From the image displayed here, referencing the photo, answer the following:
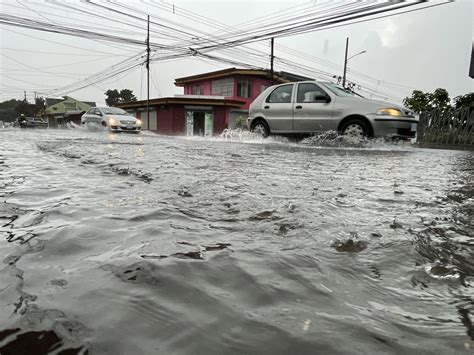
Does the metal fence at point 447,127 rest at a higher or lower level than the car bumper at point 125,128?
higher

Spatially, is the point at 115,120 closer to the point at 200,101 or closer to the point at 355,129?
the point at 200,101

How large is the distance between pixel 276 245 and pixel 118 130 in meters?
16.3

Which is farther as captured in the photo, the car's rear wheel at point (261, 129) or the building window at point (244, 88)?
the building window at point (244, 88)

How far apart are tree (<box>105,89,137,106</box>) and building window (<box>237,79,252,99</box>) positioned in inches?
1674

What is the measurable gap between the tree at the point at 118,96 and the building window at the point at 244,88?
139ft

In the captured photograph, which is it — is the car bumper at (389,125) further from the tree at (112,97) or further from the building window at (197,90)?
the tree at (112,97)

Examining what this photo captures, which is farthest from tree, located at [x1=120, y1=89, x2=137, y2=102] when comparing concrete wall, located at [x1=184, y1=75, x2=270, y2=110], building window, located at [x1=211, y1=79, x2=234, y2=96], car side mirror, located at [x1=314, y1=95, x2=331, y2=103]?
car side mirror, located at [x1=314, y1=95, x2=331, y2=103]

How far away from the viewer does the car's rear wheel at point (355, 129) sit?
696 centimetres

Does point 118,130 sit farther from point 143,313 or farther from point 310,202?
point 143,313

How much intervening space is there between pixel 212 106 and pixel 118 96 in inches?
1780

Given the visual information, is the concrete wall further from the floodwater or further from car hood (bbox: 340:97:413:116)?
the floodwater

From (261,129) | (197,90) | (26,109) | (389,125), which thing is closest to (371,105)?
(389,125)

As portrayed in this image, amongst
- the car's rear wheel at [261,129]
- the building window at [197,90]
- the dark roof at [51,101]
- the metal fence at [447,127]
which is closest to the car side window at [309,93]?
the car's rear wheel at [261,129]

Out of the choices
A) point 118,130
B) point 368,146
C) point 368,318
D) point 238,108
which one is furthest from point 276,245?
point 238,108
